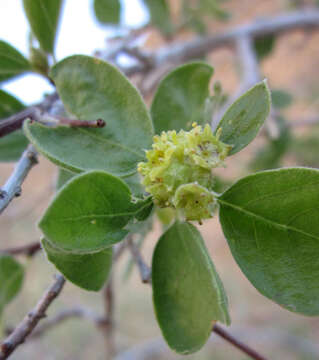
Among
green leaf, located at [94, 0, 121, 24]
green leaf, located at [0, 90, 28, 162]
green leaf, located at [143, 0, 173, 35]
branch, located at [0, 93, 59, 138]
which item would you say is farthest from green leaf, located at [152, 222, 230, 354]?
green leaf, located at [143, 0, 173, 35]

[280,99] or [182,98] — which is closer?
[182,98]

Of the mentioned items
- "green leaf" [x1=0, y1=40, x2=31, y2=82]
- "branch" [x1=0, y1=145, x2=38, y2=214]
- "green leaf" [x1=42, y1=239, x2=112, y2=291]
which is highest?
"green leaf" [x1=0, y1=40, x2=31, y2=82]

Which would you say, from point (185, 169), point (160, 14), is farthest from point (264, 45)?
point (185, 169)

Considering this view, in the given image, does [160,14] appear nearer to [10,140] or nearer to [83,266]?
[10,140]

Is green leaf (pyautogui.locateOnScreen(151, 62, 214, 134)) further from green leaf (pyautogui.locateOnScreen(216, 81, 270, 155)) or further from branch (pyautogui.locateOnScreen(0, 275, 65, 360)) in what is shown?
branch (pyautogui.locateOnScreen(0, 275, 65, 360))

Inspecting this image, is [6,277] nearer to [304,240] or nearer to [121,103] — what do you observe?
[121,103]
